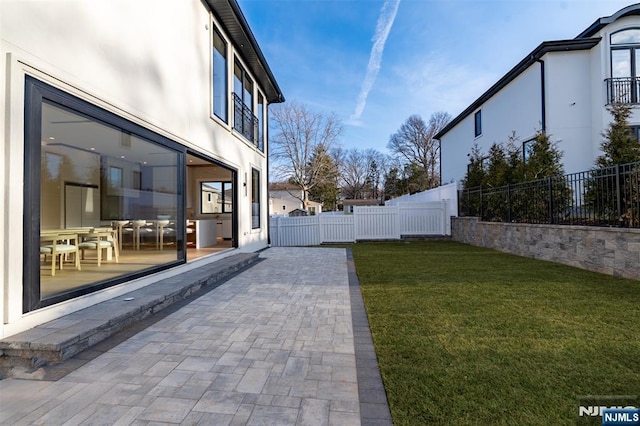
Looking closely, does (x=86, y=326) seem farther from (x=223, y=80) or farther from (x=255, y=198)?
(x=255, y=198)

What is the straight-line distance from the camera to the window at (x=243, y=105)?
28.1 ft

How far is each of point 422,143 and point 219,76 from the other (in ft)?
113

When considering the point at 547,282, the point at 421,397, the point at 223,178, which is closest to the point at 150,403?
the point at 421,397

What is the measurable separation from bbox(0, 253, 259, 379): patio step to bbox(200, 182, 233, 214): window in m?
7.15

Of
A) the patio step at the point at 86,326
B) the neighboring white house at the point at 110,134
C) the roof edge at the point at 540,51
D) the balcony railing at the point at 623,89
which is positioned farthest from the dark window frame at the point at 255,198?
the balcony railing at the point at 623,89

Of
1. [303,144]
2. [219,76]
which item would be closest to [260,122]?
[219,76]

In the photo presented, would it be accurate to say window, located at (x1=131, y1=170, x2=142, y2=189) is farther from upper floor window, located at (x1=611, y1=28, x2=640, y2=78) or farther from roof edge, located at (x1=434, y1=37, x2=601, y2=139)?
upper floor window, located at (x1=611, y1=28, x2=640, y2=78)

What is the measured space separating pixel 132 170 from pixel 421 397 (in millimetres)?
6044

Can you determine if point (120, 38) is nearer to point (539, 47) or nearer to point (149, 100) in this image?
point (149, 100)

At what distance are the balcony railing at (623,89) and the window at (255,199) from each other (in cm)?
1205

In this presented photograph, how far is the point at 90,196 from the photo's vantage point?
6832 millimetres

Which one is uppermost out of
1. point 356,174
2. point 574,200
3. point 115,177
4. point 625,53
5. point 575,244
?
point 356,174

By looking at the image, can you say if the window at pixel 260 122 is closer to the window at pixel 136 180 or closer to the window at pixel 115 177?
the window at pixel 115 177

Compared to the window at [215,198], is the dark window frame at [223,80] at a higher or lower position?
higher
